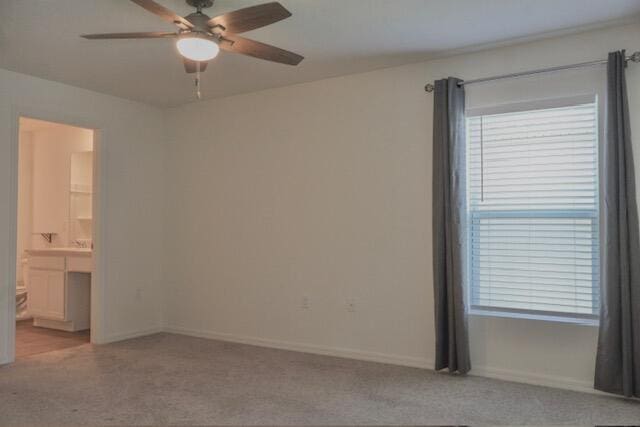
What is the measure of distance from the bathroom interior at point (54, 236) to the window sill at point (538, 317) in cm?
368

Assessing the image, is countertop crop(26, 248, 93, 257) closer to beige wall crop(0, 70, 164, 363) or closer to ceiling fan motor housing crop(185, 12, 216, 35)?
beige wall crop(0, 70, 164, 363)

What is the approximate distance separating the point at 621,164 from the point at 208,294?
377 centimetres

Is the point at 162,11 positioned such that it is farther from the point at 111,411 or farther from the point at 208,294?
the point at 208,294

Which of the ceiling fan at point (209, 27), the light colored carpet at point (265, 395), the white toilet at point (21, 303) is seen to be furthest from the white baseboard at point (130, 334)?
the ceiling fan at point (209, 27)

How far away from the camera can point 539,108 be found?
3.64 meters

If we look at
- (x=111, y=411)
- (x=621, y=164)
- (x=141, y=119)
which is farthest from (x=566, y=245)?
(x=141, y=119)

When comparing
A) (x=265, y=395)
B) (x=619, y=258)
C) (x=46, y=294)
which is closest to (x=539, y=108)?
(x=619, y=258)

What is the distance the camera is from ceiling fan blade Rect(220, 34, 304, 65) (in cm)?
289

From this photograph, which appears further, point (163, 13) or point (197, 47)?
point (197, 47)

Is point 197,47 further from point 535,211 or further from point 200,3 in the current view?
point 535,211

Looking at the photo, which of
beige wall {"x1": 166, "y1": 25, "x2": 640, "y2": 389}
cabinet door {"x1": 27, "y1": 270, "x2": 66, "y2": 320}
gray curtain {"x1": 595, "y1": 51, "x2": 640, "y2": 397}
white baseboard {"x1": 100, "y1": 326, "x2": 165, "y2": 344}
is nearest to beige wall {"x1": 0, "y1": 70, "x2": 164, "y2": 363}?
white baseboard {"x1": 100, "y1": 326, "x2": 165, "y2": 344}

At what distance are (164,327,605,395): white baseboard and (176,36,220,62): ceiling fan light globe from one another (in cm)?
267

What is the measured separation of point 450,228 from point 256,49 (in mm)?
1833

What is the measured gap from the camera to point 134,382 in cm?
373
